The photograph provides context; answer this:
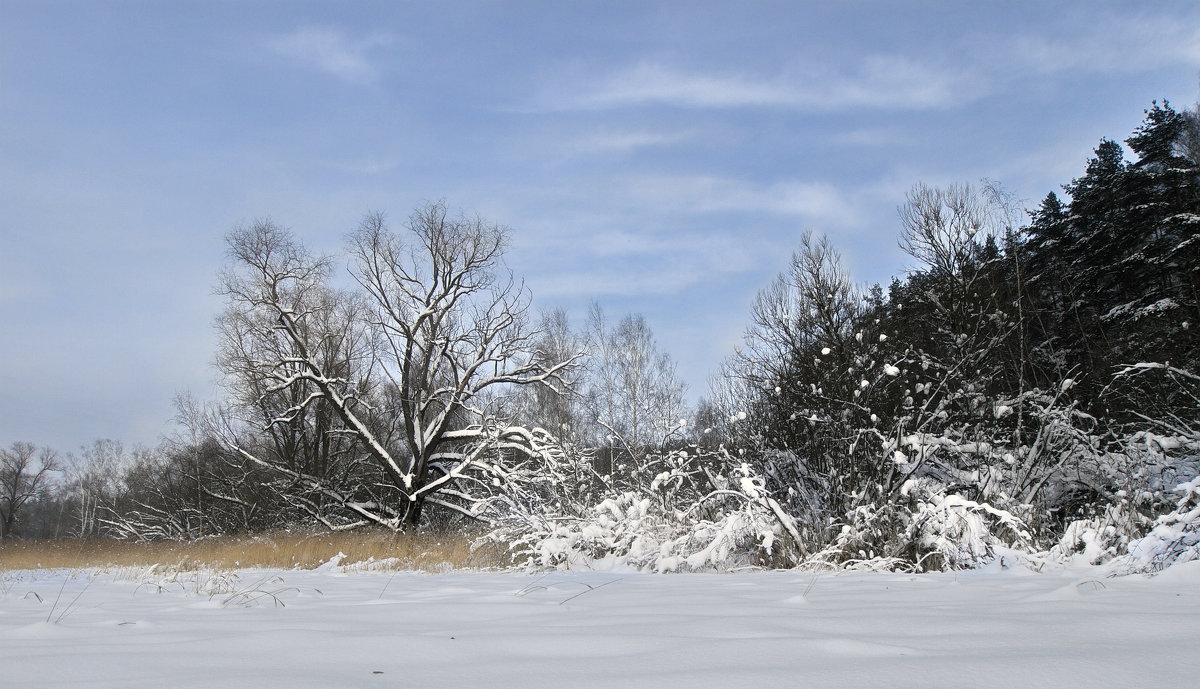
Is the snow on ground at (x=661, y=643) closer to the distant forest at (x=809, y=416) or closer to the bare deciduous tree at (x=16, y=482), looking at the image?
the distant forest at (x=809, y=416)

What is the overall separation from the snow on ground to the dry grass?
23.2 ft

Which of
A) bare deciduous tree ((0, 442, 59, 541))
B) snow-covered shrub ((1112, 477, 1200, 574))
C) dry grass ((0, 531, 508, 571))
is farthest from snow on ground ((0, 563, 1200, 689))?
bare deciduous tree ((0, 442, 59, 541))

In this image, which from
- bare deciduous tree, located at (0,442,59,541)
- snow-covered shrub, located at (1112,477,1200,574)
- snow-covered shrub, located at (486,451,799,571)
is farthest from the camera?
bare deciduous tree, located at (0,442,59,541)

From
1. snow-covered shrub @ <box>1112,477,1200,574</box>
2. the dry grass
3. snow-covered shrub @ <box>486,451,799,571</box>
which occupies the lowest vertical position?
the dry grass

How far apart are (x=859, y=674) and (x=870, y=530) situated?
5215 mm

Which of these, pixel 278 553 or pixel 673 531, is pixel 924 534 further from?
pixel 278 553

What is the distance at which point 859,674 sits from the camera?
4.25 ft

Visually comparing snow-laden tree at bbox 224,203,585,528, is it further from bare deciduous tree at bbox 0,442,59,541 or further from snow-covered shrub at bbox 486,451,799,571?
bare deciduous tree at bbox 0,442,59,541

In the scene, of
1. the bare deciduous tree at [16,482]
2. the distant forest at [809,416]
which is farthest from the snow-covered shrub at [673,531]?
the bare deciduous tree at [16,482]

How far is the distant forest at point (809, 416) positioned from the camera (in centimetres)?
629

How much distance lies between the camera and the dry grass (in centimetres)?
1077

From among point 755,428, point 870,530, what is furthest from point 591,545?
point 870,530

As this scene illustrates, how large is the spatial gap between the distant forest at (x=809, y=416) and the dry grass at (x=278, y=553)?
2.92ft

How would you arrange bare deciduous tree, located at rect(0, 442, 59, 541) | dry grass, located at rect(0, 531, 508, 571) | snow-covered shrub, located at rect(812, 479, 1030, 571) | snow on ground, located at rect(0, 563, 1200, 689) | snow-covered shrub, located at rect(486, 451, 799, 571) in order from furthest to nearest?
bare deciduous tree, located at rect(0, 442, 59, 541) → dry grass, located at rect(0, 531, 508, 571) → snow-covered shrub, located at rect(486, 451, 799, 571) → snow-covered shrub, located at rect(812, 479, 1030, 571) → snow on ground, located at rect(0, 563, 1200, 689)
